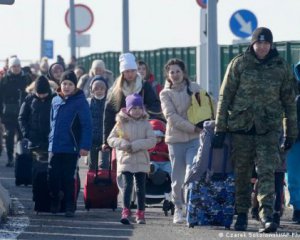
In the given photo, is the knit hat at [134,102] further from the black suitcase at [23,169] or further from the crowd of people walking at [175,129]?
the black suitcase at [23,169]

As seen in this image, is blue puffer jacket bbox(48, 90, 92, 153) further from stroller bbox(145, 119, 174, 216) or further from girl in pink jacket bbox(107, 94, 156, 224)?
stroller bbox(145, 119, 174, 216)

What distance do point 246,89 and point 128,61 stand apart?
307 centimetres

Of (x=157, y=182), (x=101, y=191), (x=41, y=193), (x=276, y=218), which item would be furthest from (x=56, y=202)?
(x=276, y=218)

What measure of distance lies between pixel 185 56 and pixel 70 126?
19108 mm

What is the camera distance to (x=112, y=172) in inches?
814

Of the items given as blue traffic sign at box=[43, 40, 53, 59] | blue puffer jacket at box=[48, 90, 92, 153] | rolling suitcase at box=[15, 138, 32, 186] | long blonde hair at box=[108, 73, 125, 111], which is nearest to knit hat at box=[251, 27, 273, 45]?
blue puffer jacket at box=[48, 90, 92, 153]

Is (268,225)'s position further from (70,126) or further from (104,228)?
(70,126)

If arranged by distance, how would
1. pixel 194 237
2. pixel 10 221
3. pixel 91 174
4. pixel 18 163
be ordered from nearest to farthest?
pixel 194 237 < pixel 10 221 < pixel 91 174 < pixel 18 163

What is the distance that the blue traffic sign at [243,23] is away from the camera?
31125mm

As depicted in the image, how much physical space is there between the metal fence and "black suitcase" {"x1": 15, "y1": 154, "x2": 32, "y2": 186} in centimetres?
435

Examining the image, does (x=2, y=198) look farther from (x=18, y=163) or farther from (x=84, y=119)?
(x=18, y=163)

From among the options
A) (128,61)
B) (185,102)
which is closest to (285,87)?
(185,102)

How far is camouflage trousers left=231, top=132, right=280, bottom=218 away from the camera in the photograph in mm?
18000

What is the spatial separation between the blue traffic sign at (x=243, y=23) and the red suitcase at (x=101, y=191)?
1086 cm
